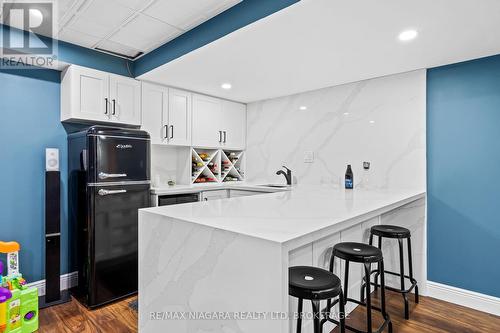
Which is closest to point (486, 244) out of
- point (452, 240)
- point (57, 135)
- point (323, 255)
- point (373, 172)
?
point (452, 240)

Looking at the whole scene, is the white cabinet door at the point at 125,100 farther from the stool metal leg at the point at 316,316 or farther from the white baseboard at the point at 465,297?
the white baseboard at the point at 465,297

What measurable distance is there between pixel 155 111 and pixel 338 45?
2169 millimetres

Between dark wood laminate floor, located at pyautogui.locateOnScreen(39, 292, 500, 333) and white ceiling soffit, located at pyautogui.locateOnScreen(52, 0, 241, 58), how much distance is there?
97.0 inches

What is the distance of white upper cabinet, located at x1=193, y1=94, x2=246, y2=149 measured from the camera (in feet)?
12.6

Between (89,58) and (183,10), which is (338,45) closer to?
(183,10)

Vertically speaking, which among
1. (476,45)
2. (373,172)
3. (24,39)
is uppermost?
(24,39)

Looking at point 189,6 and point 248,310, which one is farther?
point 189,6

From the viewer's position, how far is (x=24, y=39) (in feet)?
8.39

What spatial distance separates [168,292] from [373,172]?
256 centimetres

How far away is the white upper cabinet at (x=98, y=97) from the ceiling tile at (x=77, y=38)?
24 cm

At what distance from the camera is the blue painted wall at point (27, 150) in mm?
2615

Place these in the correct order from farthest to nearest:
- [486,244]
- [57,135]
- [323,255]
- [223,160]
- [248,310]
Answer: [223,160], [57,135], [486,244], [323,255], [248,310]

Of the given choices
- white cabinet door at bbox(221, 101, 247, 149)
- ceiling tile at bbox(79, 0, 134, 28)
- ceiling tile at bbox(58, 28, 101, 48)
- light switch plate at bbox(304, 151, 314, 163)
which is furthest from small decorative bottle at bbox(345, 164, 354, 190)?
ceiling tile at bbox(58, 28, 101, 48)

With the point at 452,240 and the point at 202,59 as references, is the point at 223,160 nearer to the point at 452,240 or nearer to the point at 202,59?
the point at 202,59
